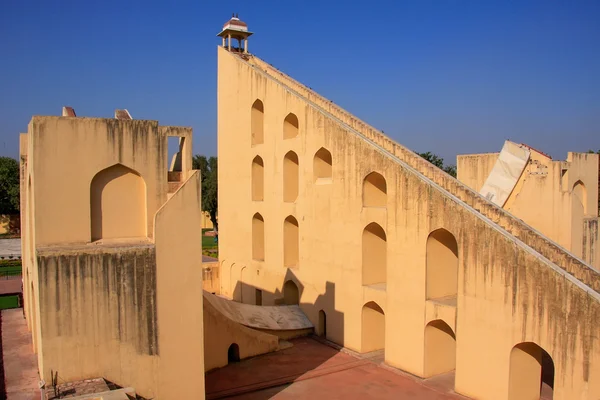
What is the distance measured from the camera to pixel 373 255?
13531mm

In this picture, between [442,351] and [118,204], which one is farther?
[442,351]

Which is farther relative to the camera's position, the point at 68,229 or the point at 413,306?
the point at 413,306

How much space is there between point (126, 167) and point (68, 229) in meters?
1.32

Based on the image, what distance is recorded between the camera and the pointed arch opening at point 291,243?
655 inches

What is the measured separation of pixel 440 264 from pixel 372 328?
112 inches

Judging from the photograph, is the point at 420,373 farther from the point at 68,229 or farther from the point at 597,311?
the point at 68,229

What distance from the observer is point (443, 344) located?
37.9 ft

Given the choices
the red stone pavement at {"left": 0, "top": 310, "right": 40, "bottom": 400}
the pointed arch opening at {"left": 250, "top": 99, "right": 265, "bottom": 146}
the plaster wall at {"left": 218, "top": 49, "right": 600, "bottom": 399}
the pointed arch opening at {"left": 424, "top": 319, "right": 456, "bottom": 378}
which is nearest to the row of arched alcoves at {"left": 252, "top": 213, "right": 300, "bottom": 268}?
the plaster wall at {"left": 218, "top": 49, "right": 600, "bottom": 399}

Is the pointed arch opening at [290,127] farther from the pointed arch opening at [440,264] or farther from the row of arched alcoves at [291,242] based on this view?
the pointed arch opening at [440,264]

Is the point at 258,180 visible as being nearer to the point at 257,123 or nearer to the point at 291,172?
the point at 257,123

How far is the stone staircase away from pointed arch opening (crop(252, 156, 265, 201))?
3.85 meters

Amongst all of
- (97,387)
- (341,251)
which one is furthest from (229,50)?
(97,387)

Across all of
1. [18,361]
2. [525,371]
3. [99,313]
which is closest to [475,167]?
[525,371]

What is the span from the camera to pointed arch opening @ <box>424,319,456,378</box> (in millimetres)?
11312
